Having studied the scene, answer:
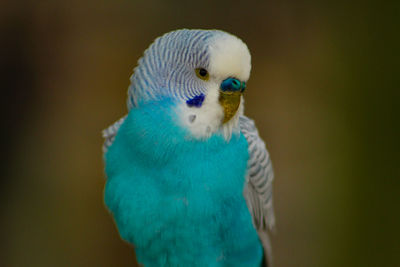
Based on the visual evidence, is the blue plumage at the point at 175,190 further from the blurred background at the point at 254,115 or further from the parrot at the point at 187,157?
the blurred background at the point at 254,115

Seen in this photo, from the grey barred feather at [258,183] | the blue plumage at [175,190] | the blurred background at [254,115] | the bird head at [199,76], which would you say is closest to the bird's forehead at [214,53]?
the bird head at [199,76]

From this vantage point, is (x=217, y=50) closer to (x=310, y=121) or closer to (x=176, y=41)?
(x=176, y=41)

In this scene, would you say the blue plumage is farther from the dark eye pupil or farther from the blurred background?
the blurred background

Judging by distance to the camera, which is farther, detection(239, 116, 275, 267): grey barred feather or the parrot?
detection(239, 116, 275, 267): grey barred feather

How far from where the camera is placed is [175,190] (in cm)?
167

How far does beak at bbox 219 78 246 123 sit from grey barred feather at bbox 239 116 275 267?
31 cm

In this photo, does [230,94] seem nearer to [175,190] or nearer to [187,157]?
[187,157]

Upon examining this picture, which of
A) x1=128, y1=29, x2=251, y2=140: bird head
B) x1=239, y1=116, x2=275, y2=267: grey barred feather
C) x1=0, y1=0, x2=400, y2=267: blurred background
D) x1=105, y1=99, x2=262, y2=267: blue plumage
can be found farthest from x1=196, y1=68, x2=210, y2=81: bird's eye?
x1=0, y1=0, x2=400, y2=267: blurred background

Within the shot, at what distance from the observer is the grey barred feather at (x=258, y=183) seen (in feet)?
6.22

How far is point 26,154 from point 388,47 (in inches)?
92.1

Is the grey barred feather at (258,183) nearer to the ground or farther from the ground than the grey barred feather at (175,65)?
nearer to the ground

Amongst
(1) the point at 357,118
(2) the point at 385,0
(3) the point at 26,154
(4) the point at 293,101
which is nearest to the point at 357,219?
(1) the point at 357,118

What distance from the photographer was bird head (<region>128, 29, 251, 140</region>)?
1497mm

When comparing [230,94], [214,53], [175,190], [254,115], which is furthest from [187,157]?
[254,115]
